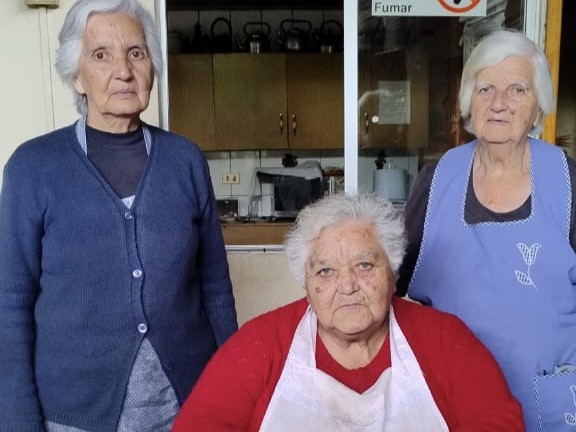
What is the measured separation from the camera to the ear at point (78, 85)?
→ 1280 millimetres

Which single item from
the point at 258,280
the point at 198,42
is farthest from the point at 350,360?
the point at 198,42

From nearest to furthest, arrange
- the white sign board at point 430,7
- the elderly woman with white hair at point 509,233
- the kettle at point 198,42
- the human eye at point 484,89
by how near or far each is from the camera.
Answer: the elderly woman with white hair at point 509,233, the human eye at point 484,89, the white sign board at point 430,7, the kettle at point 198,42

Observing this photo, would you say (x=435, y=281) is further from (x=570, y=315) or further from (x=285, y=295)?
(x=285, y=295)

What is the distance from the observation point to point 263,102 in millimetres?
4559

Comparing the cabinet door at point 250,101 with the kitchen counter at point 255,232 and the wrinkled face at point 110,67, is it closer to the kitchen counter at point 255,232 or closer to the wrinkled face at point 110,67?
the kitchen counter at point 255,232

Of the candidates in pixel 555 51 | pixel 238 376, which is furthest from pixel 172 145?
pixel 555 51

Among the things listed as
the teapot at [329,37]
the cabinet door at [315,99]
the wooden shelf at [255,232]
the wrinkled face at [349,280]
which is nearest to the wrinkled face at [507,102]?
the wrinkled face at [349,280]

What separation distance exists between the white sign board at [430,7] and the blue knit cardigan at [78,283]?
172 centimetres

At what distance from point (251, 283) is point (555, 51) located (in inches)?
66.7

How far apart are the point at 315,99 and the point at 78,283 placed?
3.55 metres

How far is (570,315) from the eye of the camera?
129 centimetres

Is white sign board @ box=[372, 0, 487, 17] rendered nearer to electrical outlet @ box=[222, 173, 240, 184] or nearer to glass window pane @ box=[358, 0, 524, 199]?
glass window pane @ box=[358, 0, 524, 199]

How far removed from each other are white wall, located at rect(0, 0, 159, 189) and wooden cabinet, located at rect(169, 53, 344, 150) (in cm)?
215

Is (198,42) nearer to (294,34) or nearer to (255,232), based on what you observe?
(294,34)
